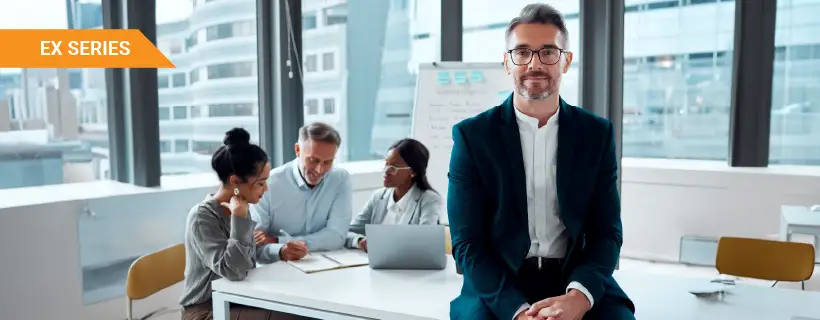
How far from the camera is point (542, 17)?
170cm

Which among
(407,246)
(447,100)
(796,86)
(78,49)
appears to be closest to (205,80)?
(78,49)

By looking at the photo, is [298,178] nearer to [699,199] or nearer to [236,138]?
[236,138]

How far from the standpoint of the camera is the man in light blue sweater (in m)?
2.88

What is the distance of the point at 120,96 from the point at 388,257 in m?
2.13

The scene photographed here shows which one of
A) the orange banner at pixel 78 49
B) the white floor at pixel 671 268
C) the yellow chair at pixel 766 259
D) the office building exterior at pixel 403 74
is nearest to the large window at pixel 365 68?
the office building exterior at pixel 403 74

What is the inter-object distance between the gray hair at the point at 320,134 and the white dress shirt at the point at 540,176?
1.33 m

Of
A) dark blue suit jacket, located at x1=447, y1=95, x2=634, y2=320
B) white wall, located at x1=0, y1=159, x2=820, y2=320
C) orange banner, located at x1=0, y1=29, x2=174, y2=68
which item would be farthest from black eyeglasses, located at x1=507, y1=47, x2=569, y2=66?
orange banner, located at x1=0, y1=29, x2=174, y2=68

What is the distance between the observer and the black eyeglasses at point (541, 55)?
1685 millimetres

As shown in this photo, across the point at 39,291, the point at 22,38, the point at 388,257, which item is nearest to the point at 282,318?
the point at 388,257

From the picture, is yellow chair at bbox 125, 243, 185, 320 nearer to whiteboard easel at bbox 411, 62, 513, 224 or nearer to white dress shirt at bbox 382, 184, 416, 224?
white dress shirt at bbox 382, 184, 416, 224

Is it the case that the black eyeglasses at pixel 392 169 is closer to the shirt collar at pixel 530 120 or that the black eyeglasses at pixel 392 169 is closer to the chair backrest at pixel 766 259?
the shirt collar at pixel 530 120

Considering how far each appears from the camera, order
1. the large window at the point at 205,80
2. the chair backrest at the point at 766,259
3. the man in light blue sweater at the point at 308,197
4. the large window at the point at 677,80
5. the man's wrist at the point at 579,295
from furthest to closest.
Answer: the large window at the point at 677,80
the large window at the point at 205,80
the man in light blue sweater at the point at 308,197
the chair backrest at the point at 766,259
the man's wrist at the point at 579,295

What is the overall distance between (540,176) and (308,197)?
1.45 m

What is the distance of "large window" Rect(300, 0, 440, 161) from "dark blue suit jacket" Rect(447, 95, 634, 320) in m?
2.81
